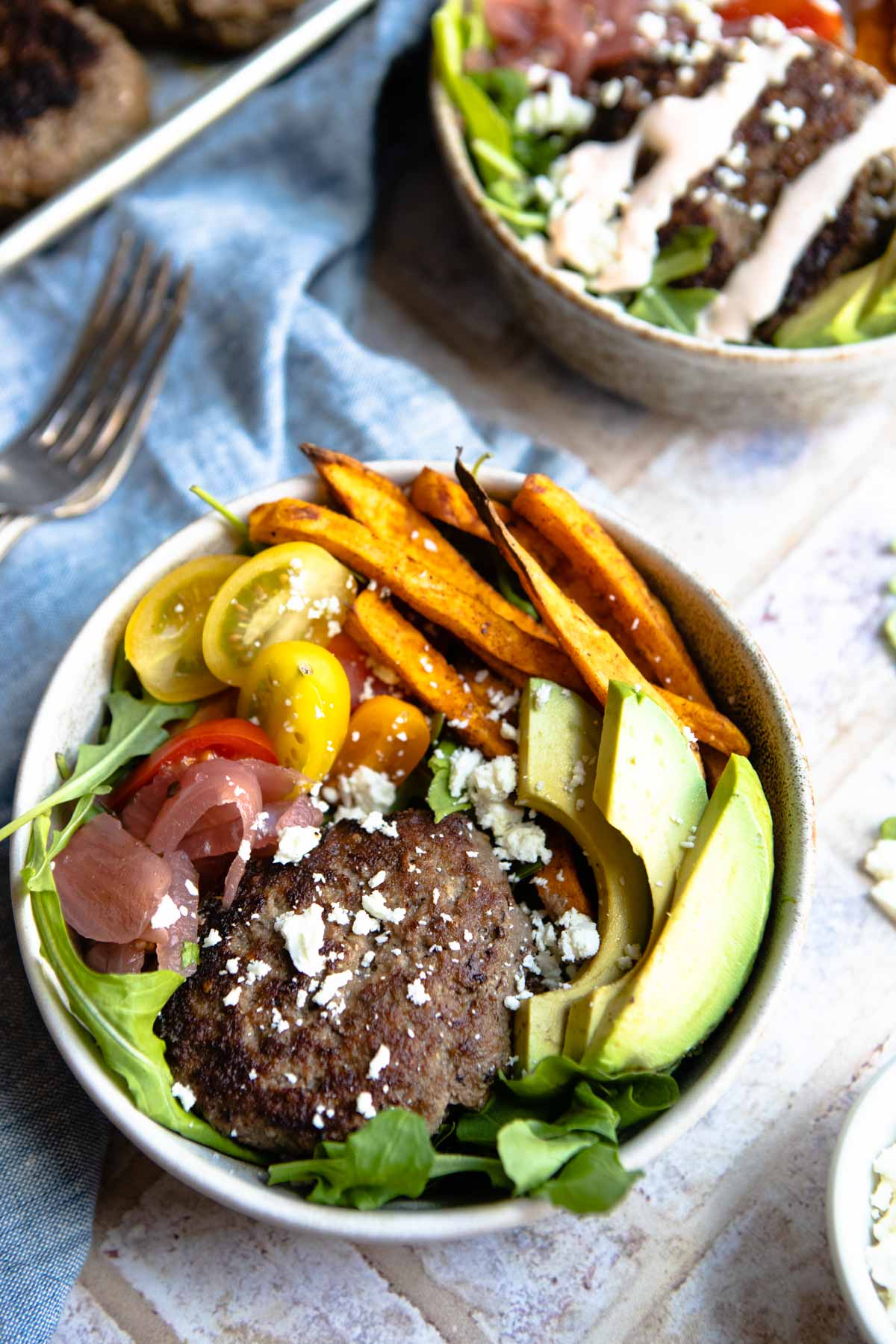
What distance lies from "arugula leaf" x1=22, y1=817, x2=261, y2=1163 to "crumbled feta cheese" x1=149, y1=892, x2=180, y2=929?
70 millimetres

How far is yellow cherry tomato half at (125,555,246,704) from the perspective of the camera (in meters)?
2.02

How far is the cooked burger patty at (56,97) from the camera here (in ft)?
9.28

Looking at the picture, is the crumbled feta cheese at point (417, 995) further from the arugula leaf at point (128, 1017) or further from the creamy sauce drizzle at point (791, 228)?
the creamy sauce drizzle at point (791, 228)

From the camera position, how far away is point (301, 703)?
192 cm

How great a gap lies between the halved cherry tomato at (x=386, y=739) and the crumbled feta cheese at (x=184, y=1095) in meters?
0.54

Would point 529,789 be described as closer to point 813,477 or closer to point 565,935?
point 565,935

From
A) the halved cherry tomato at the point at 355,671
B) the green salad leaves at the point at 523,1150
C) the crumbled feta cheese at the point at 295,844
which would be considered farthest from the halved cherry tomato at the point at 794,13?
the green salad leaves at the point at 523,1150

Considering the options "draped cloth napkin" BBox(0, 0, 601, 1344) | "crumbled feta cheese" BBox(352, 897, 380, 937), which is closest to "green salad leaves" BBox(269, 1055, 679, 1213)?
"crumbled feta cheese" BBox(352, 897, 380, 937)

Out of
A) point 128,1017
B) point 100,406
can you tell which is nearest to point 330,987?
point 128,1017

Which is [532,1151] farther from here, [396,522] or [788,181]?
[788,181]

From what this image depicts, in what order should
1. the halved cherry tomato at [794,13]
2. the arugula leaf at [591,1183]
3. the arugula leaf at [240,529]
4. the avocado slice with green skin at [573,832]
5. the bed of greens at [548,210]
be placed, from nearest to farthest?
the arugula leaf at [591,1183], the avocado slice with green skin at [573,832], the arugula leaf at [240,529], the bed of greens at [548,210], the halved cherry tomato at [794,13]

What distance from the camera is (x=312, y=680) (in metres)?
1.93

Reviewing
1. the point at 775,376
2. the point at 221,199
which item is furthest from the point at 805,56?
the point at 221,199

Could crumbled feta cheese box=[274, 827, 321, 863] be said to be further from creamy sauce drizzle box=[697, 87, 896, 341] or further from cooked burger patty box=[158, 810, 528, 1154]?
creamy sauce drizzle box=[697, 87, 896, 341]
